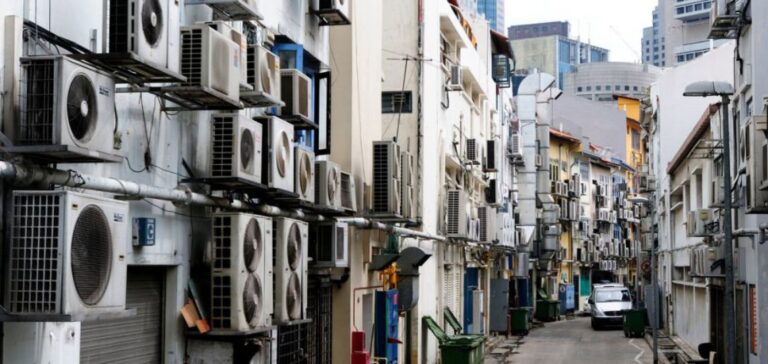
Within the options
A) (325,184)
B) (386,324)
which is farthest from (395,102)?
(325,184)

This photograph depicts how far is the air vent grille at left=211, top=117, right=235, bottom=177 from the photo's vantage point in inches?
397

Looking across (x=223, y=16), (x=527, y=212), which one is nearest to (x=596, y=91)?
(x=527, y=212)

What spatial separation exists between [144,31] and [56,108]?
121 centimetres

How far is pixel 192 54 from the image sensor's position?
350 inches

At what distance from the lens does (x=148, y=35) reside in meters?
7.76

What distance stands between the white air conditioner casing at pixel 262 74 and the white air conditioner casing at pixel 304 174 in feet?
6.04

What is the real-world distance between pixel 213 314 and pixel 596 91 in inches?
6518

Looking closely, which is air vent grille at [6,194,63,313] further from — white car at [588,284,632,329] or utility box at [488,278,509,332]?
white car at [588,284,632,329]

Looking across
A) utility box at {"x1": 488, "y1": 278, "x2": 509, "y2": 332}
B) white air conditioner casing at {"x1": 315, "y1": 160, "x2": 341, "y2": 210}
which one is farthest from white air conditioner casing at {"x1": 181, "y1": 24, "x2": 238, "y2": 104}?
utility box at {"x1": 488, "y1": 278, "x2": 509, "y2": 332}

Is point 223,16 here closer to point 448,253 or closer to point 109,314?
point 109,314

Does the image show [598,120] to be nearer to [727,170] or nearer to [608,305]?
[608,305]

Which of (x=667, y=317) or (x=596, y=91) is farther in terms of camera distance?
(x=596, y=91)

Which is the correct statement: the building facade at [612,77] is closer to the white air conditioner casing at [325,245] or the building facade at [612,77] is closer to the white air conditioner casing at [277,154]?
the white air conditioner casing at [325,245]

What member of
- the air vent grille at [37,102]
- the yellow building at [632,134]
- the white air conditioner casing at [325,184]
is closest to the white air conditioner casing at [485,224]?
the white air conditioner casing at [325,184]
